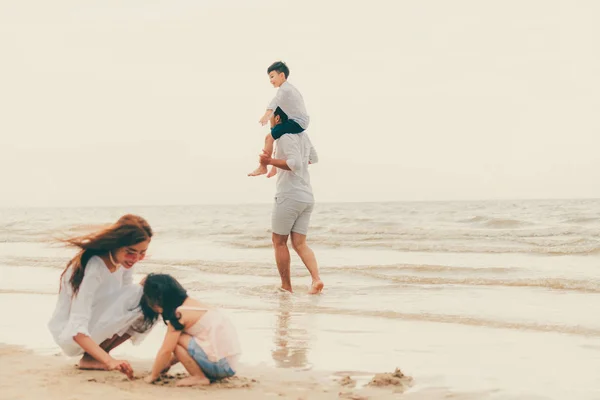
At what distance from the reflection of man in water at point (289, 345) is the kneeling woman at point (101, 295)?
A: 915 millimetres

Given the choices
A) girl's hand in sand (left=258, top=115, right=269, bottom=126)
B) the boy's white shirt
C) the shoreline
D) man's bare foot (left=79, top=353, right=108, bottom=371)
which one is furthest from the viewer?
the boy's white shirt

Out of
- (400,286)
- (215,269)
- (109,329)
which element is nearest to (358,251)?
(215,269)

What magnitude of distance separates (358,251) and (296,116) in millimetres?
6520

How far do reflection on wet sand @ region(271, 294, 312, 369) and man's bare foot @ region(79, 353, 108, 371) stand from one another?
1.01 metres

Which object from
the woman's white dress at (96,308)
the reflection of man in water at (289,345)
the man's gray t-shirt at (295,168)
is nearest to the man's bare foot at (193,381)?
the woman's white dress at (96,308)

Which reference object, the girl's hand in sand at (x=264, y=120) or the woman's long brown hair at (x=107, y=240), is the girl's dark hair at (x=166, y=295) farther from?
the girl's hand in sand at (x=264, y=120)

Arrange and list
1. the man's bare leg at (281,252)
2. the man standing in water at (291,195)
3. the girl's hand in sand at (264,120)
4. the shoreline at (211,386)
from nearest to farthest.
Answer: the shoreline at (211,386) → the girl's hand in sand at (264,120) → the man standing in water at (291,195) → the man's bare leg at (281,252)

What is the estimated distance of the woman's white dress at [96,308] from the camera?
3.72 meters

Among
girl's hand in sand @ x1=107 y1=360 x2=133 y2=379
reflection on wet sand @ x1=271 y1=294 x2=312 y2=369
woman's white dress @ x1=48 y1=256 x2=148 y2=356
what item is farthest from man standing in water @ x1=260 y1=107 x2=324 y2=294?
girl's hand in sand @ x1=107 y1=360 x2=133 y2=379

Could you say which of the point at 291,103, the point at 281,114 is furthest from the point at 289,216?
the point at 291,103

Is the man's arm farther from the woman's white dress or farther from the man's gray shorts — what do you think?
the woman's white dress

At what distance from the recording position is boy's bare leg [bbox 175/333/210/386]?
3635mm

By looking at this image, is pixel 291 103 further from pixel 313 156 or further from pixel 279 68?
pixel 313 156

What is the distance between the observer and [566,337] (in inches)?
194
